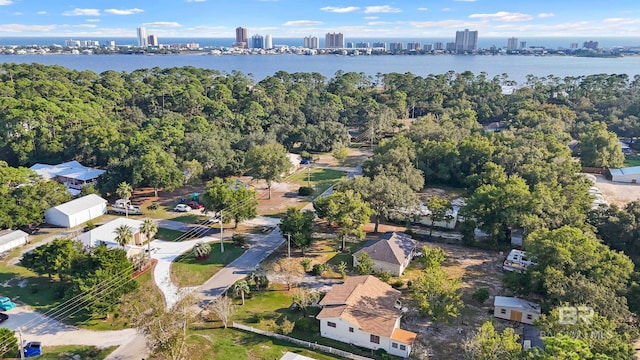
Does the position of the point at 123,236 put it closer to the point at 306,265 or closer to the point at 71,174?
the point at 306,265

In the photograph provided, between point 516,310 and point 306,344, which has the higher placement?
point 516,310

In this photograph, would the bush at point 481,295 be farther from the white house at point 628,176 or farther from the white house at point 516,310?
the white house at point 628,176

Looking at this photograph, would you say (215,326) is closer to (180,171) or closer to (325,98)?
(180,171)

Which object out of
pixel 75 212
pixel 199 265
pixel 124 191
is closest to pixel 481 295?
pixel 199 265

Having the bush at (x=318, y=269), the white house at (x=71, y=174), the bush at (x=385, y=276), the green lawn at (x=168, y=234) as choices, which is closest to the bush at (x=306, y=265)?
the bush at (x=318, y=269)

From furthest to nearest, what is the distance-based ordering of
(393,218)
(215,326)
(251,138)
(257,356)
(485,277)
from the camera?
1. (251,138)
2. (393,218)
3. (485,277)
4. (215,326)
5. (257,356)

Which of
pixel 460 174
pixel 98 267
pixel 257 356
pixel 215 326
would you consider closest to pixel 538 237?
pixel 257 356

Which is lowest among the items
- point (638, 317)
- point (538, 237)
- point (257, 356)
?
point (257, 356)
